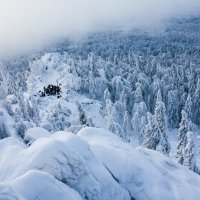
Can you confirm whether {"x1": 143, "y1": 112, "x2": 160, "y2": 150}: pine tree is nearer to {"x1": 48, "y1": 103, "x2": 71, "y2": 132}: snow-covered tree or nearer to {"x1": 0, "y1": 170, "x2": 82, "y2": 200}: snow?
{"x1": 48, "y1": 103, "x2": 71, "y2": 132}: snow-covered tree

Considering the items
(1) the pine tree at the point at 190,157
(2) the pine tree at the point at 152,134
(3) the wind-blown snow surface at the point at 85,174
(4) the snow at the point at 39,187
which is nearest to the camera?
(4) the snow at the point at 39,187

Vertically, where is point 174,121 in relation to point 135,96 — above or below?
below

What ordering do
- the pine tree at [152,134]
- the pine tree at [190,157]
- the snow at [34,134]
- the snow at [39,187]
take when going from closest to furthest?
the snow at [39,187], the snow at [34,134], the pine tree at [190,157], the pine tree at [152,134]

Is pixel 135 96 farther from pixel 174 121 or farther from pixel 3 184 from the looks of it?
pixel 3 184

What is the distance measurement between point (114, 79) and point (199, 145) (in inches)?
1304

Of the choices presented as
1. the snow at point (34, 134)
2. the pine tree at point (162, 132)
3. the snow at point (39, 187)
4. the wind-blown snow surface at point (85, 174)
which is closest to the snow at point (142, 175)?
the wind-blown snow surface at point (85, 174)

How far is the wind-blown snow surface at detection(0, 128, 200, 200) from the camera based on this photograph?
1529 centimetres

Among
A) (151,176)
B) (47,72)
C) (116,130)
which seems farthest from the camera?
(47,72)

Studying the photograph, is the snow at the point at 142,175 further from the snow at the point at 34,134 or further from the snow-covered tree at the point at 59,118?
the snow-covered tree at the point at 59,118

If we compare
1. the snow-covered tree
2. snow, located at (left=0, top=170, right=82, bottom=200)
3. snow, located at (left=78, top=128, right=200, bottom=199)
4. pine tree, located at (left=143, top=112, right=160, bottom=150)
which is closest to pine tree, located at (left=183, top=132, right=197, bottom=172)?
pine tree, located at (left=143, top=112, right=160, bottom=150)

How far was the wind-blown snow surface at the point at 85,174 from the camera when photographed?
1529 centimetres

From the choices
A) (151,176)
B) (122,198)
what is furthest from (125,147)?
(122,198)

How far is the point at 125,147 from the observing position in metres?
23.3

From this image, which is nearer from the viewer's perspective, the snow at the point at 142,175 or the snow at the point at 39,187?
the snow at the point at 39,187
